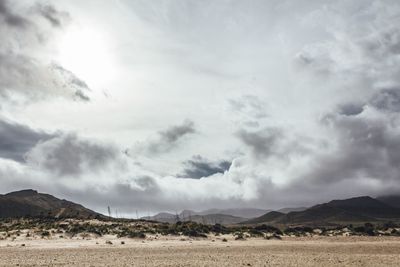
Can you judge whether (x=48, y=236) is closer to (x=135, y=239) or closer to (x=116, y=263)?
(x=135, y=239)

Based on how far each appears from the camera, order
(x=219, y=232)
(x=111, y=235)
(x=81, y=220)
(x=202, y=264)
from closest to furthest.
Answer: (x=202, y=264) < (x=111, y=235) < (x=219, y=232) < (x=81, y=220)

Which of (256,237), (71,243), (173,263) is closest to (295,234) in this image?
(256,237)

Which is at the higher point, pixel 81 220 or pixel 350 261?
pixel 81 220

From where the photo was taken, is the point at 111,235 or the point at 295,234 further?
the point at 295,234

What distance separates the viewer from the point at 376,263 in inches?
1174

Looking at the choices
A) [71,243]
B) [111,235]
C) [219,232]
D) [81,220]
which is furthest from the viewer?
[81,220]

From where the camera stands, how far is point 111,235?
63.3 metres

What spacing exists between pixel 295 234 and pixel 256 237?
33.5 ft

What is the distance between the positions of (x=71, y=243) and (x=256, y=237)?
94.5ft

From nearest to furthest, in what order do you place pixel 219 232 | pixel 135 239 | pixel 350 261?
pixel 350 261, pixel 135 239, pixel 219 232

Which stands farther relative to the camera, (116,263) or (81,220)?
(81,220)

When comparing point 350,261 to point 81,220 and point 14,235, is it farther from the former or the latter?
point 81,220

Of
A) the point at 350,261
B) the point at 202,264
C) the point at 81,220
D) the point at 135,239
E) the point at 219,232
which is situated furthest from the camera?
the point at 81,220

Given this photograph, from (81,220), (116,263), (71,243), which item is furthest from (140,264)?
(81,220)
